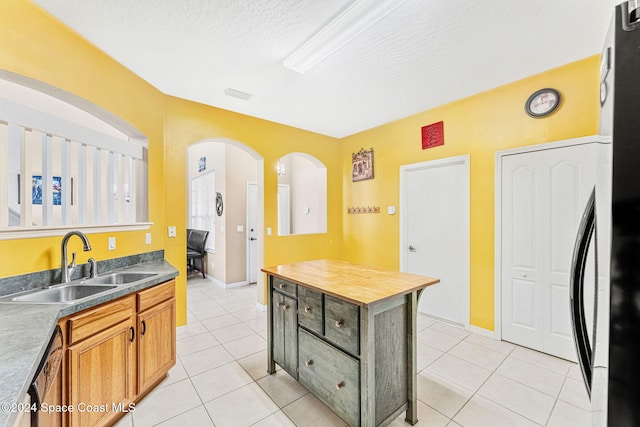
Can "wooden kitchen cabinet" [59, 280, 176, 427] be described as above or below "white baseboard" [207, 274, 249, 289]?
above

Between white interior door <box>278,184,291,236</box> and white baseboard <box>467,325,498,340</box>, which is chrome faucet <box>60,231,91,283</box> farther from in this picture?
white interior door <box>278,184,291,236</box>

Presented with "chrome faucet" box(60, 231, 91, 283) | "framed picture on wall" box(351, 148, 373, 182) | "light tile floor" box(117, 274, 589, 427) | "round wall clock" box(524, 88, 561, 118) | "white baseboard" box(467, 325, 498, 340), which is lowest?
"light tile floor" box(117, 274, 589, 427)

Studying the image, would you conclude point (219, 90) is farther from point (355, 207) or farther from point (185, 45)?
point (355, 207)

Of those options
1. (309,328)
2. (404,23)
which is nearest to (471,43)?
(404,23)

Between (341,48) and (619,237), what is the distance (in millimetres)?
2270

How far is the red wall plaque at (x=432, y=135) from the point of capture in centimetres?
347

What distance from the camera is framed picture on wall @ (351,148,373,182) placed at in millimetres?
4418

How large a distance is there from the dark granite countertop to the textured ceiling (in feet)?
6.31

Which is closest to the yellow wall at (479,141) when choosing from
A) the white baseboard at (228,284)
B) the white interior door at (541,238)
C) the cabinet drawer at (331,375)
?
the white interior door at (541,238)

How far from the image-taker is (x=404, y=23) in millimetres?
1969

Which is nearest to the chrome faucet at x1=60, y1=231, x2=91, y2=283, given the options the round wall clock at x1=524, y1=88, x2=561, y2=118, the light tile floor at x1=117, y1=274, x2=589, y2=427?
the light tile floor at x1=117, y1=274, x2=589, y2=427

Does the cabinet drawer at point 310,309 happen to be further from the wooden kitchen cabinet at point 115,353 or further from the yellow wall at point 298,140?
the yellow wall at point 298,140

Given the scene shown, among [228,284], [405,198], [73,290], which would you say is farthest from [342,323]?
[228,284]

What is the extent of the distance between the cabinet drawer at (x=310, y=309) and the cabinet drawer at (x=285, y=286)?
0.07 meters
